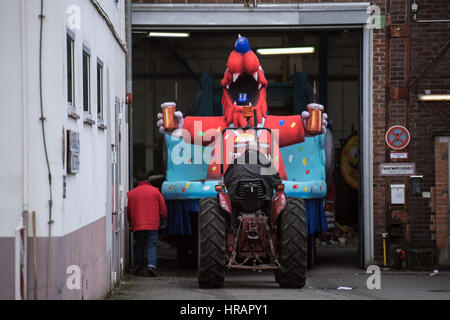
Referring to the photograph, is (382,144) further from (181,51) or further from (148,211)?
(181,51)

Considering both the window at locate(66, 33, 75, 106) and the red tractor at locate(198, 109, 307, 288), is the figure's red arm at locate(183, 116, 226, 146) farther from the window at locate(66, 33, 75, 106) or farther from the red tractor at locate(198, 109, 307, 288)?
the window at locate(66, 33, 75, 106)

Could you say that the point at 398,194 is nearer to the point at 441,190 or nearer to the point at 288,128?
the point at 441,190

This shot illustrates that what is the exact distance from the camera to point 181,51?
1217 inches

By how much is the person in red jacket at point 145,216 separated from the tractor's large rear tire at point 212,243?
92.6 inches

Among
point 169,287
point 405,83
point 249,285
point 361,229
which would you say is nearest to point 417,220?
point 361,229

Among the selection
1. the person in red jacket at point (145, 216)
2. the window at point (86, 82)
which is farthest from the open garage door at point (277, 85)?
the window at point (86, 82)

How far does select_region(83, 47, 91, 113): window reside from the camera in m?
11.2

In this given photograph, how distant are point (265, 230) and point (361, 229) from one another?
449 cm

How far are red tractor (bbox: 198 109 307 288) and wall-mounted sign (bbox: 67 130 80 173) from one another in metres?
3.67

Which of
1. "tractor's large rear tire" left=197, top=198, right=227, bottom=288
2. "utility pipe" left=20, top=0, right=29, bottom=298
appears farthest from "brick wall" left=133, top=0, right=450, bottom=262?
"utility pipe" left=20, top=0, right=29, bottom=298

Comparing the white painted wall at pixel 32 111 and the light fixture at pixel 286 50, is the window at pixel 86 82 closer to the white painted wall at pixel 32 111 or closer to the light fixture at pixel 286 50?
the white painted wall at pixel 32 111

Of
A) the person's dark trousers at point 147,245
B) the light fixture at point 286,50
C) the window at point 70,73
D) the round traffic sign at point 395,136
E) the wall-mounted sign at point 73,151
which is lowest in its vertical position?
the person's dark trousers at point 147,245

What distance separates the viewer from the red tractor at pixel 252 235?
1320 cm

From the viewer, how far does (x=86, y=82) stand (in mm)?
11352
